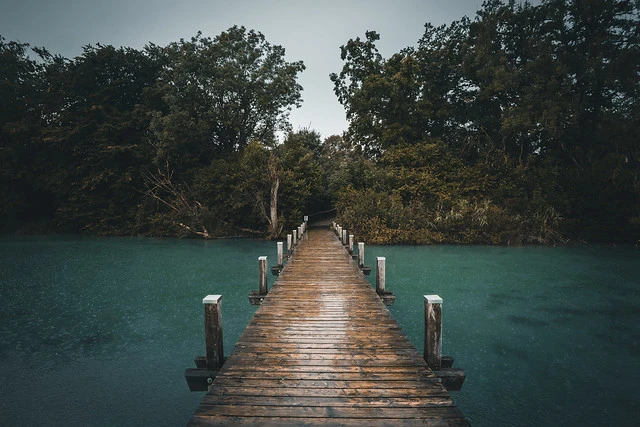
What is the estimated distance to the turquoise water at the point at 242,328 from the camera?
5820 mm

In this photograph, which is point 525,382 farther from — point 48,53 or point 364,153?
point 48,53

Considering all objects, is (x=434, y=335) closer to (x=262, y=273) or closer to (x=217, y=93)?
(x=262, y=273)

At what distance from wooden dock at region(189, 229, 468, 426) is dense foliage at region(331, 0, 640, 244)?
1797 centimetres

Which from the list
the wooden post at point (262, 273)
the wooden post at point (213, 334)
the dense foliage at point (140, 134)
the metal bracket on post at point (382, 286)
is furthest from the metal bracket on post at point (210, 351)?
the dense foliage at point (140, 134)

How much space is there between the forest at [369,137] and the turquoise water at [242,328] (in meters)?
6.08

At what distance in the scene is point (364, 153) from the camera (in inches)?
1284

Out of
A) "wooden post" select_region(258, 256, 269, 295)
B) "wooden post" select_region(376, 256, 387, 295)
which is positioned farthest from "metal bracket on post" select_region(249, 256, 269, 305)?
"wooden post" select_region(376, 256, 387, 295)

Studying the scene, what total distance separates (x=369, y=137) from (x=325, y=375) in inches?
1193

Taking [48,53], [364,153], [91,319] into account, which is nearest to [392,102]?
[364,153]

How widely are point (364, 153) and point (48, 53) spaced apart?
37.8m

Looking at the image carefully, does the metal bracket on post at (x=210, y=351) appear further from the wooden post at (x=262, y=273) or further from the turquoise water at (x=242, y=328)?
the wooden post at (x=262, y=273)

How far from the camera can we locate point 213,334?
4.85 m

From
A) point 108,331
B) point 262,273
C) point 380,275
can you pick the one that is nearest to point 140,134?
point 108,331

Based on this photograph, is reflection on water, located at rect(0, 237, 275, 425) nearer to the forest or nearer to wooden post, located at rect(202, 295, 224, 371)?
wooden post, located at rect(202, 295, 224, 371)
